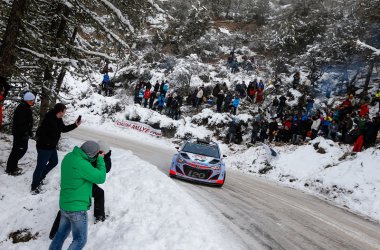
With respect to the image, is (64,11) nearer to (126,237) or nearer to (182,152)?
(182,152)

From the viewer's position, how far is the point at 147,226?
22.2 feet

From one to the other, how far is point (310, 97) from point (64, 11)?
69.1 ft

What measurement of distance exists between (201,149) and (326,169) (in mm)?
6904

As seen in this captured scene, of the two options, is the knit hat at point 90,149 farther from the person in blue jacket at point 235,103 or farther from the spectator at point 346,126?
the person in blue jacket at point 235,103

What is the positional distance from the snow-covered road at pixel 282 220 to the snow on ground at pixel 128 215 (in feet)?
2.44

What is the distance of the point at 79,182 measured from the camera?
531 cm

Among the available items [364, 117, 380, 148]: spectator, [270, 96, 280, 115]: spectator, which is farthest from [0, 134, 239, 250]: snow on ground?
[270, 96, 280, 115]: spectator

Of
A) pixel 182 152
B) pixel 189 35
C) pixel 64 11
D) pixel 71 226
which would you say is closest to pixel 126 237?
pixel 71 226

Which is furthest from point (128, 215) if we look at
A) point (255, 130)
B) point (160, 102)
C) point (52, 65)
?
point (160, 102)

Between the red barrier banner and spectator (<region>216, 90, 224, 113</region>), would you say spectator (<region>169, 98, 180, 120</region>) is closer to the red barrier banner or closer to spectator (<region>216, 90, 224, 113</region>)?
the red barrier banner

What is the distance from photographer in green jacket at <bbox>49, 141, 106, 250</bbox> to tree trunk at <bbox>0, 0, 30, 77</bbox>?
4.47 meters

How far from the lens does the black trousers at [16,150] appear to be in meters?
8.61

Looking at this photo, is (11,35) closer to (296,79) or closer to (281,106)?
(281,106)

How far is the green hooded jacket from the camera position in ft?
17.2
